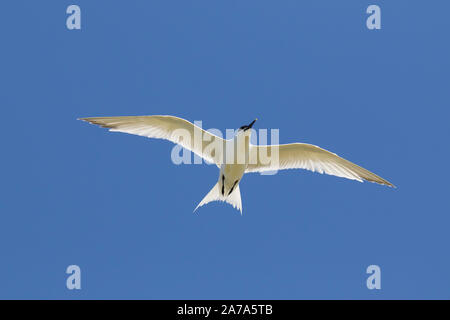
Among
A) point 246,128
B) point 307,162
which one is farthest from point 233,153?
point 307,162

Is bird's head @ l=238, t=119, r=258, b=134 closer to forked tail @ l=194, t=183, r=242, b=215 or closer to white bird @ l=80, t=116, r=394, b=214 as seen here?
white bird @ l=80, t=116, r=394, b=214

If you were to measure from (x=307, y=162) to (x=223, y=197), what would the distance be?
1797 mm

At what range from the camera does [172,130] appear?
10.5 m

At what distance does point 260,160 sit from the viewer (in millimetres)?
10992

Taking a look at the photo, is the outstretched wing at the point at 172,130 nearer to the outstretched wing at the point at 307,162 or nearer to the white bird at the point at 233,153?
the white bird at the point at 233,153

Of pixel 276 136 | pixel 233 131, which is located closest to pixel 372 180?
pixel 276 136

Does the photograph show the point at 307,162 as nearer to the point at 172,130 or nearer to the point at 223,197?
the point at 223,197

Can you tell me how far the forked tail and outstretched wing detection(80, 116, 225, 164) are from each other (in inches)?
24.3

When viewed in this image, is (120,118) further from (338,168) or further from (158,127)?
(338,168)

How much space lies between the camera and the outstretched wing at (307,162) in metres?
10.8

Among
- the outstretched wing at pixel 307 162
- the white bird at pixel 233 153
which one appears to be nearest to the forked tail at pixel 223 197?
the white bird at pixel 233 153

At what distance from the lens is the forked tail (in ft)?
35.8
